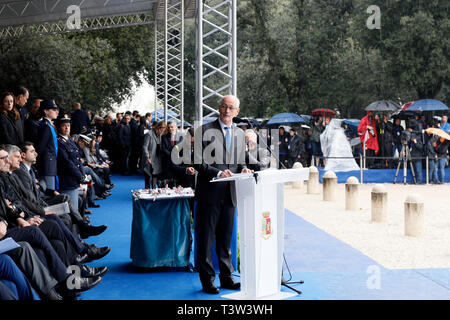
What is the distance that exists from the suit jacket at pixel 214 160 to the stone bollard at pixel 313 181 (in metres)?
10.7

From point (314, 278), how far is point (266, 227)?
1.75 m

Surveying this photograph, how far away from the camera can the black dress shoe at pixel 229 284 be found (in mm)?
6461

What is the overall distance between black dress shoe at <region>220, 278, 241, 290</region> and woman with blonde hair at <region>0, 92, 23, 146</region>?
15.3ft

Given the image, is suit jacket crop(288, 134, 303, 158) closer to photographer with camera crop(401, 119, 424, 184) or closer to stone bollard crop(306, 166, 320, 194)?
photographer with camera crop(401, 119, 424, 184)

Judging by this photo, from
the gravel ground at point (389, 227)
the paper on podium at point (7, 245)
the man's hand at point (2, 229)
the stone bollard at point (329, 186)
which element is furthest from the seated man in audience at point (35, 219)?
the stone bollard at point (329, 186)

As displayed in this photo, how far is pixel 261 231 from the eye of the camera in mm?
5621

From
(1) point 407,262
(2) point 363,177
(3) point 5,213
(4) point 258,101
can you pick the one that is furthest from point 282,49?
(3) point 5,213

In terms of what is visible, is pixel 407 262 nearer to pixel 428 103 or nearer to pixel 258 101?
→ pixel 428 103

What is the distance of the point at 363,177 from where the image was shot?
19859mm

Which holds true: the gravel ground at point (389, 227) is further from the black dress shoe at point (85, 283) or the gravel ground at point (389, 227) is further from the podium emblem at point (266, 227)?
the black dress shoe at point (85, 283)

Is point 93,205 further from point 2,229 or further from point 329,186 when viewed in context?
point 2,229

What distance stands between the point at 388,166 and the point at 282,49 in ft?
45.1

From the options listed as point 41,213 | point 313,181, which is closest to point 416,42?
point 313,181
